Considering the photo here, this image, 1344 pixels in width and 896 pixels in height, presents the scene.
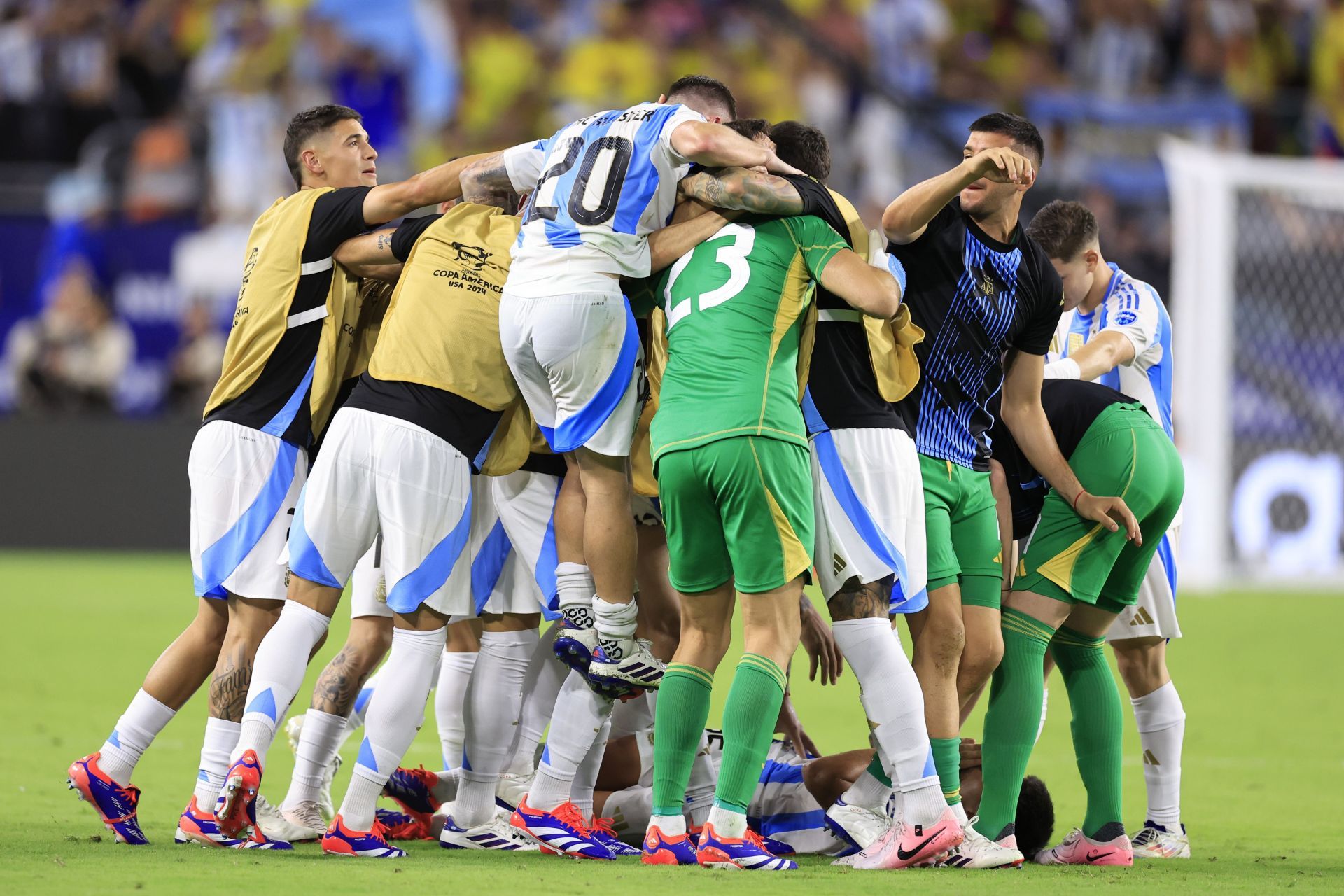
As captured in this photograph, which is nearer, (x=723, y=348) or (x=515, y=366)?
(x=723, y=348)

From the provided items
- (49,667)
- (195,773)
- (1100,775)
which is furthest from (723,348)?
(49,667)

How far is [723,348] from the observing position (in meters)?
4.67

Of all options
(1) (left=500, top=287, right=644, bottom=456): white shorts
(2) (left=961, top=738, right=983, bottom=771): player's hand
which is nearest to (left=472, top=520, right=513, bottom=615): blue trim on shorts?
(1) (left=500, top=287, right=644, bottom=456): white shorts

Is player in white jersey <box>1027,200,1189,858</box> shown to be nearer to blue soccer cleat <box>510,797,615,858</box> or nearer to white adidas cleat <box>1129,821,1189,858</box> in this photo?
white adidas cleat <box>1129,821,1189,858</box>

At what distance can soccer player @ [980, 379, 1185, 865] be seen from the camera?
16.6 feet

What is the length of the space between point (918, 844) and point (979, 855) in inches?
10.4

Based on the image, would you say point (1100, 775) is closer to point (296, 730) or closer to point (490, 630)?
point (490, 630)

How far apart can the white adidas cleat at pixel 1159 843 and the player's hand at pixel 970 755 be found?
1.91 ft

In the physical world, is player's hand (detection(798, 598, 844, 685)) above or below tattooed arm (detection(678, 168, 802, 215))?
below

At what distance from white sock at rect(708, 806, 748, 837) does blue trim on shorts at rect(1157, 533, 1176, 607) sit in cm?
199

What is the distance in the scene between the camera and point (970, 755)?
536 cm

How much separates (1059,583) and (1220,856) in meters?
1.04

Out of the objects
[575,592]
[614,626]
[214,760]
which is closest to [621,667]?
[614,626]

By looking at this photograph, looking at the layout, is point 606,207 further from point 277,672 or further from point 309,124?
point 277,672
